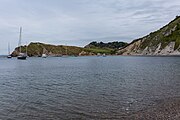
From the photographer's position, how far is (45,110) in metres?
25.3

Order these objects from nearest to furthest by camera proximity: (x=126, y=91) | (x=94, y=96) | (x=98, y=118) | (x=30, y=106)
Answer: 1. (x=98, y=118)
2. (x=30, y=106)
3. (x=94, y=96)
4. (x=126, y=91)

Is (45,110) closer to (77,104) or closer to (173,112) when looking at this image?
(77,104)

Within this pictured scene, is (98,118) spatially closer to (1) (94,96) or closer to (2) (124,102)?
(2) (124,102)

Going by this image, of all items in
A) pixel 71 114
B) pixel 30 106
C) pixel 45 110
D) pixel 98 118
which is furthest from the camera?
pixel 30 106

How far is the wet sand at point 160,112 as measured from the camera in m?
20.9

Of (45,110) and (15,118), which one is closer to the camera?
(15,118)

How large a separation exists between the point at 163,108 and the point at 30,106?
1299 cm

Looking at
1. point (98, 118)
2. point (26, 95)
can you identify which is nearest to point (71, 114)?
point (98, 118)

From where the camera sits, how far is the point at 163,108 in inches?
957

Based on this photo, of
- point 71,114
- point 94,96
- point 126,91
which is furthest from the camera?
point 126,91

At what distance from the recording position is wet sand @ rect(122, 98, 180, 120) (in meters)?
20.9

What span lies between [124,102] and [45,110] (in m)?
8.25

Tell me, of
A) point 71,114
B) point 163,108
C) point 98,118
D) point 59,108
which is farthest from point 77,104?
point 163,108

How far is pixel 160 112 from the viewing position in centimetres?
2270
